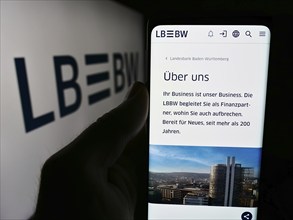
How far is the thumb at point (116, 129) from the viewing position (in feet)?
0.87

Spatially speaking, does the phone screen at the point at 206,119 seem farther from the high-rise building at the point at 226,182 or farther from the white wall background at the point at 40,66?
the white wall background at the point at 40,66

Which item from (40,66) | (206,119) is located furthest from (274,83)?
(40,66)

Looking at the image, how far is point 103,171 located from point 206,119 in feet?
0.32

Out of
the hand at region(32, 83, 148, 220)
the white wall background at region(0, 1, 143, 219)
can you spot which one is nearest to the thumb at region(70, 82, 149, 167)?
the hand at region(32, 83, 148, 220)

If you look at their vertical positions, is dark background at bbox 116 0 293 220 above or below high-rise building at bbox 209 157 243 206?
above

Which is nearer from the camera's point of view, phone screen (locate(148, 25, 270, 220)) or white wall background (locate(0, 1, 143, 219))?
phone screen (locate(148, 25, 270, 220))

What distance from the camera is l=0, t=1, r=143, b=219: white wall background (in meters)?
0.49

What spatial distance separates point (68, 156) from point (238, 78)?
0.15m

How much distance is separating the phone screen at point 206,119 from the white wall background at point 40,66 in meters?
0.20

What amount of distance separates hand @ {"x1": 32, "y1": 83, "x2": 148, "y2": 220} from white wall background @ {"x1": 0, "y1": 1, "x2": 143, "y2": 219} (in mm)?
177

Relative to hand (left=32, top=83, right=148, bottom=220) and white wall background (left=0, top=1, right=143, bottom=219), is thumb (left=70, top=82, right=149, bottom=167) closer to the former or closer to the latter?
hand (left=32, top=83, right=148, bottom=220)

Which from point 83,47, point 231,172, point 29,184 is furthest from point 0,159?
point 231,172

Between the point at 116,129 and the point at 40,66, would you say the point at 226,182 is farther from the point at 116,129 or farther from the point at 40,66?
the point at 40,66

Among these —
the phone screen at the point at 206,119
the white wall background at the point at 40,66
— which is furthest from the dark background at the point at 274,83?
the white wall background at the point at 40,66
